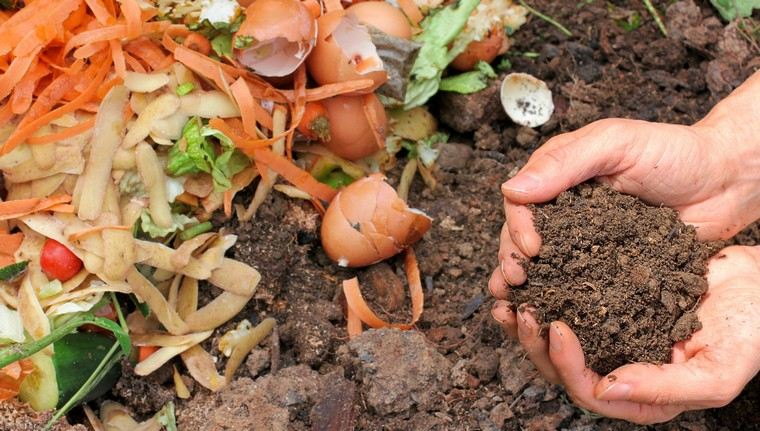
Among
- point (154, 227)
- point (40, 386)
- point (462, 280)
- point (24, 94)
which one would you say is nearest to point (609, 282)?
point (462, 280)

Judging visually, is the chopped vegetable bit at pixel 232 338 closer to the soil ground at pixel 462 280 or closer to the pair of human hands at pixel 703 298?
the soil ground at pixel 462 280

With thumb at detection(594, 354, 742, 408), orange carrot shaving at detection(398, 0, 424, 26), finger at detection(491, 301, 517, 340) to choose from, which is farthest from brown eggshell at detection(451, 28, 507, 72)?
thumb at detection(594, 354, 742, 408)

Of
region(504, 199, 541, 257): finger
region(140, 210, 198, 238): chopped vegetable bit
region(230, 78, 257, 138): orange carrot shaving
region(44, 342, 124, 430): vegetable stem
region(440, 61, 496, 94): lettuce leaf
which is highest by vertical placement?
region(230, 78, 257, 138): orange carrot shaving

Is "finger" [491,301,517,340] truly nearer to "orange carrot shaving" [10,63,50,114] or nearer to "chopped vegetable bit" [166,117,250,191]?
"chopped vegetable bit" [166,117,250,191]

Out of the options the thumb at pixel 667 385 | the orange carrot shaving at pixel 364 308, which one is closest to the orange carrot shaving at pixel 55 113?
the orange carrot shaving at pixel 364 308

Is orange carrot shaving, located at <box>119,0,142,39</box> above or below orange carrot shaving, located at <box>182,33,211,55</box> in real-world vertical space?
above

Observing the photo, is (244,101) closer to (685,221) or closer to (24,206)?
(24,206)
